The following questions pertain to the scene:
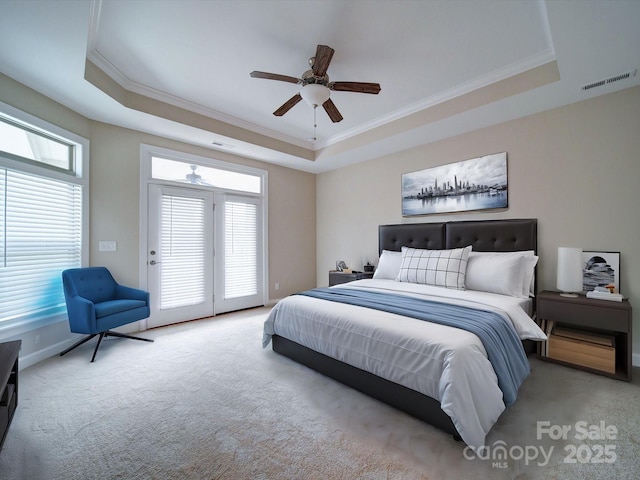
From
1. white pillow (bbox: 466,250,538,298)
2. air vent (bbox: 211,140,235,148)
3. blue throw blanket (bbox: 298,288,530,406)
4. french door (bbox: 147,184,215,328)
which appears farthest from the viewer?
air vent (bbox: 211,140,235,148)

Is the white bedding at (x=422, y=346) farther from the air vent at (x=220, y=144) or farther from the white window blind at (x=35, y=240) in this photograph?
the air vent at (x=220, y=144)

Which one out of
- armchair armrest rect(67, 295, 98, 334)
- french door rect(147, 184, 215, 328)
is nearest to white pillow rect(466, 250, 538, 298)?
french door rect(147, 184, 215, 328)

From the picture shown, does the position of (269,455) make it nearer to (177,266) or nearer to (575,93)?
(177,266)

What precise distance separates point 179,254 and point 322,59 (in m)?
3.21

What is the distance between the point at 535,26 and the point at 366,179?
9.47ft

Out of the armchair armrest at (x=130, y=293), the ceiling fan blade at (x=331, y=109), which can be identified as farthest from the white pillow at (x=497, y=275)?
the armchair armrest at (x=130, y=293)

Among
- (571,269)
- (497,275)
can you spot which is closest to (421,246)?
(497,275)

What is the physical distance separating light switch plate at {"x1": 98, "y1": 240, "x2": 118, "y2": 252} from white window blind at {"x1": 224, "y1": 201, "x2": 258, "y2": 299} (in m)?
1.46

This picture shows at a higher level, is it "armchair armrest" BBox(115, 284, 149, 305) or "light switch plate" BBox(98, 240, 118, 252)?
"light switch plate" BBox(98, 240, 118, 252)

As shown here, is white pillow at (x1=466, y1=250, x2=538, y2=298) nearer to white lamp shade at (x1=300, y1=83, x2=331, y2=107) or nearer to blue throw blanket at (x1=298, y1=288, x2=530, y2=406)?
blue throw blanket at (x1=298, y1=288, x2=530, y2=406)

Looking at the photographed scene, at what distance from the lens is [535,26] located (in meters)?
2.17

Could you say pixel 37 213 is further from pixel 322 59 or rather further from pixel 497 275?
pixel 497 275

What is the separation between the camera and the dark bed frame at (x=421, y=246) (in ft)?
5.88

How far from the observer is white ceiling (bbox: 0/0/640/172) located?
6.44ft
